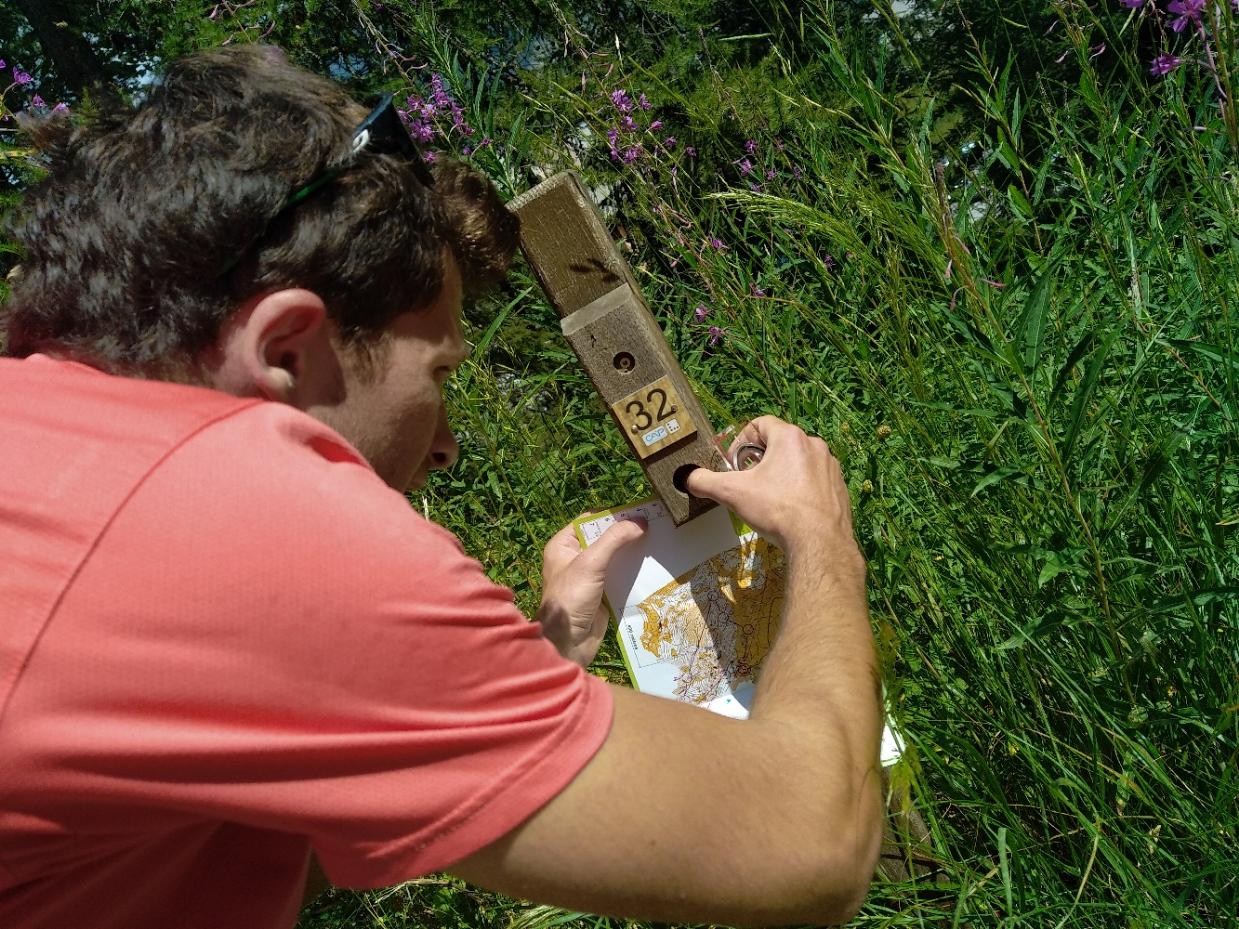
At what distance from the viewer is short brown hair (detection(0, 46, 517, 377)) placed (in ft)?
4.72

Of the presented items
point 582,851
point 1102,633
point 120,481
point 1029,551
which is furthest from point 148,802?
point 1102,633

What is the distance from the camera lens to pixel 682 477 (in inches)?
76.3

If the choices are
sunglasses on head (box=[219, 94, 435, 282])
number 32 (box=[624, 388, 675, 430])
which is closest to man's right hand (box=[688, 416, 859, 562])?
number 32 (box=[624, 388, 675, 430])

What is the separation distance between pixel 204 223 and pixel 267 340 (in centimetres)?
16

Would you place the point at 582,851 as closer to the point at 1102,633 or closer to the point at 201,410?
the point at 201,410

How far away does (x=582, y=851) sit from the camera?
118 centimetres

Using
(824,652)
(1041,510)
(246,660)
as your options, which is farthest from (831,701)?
(246,660)

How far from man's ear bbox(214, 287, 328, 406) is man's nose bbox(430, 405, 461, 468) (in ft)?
1.20

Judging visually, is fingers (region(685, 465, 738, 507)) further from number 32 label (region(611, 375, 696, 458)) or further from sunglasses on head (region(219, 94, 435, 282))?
sunglasses on head (region(219, 94, 435, 282))

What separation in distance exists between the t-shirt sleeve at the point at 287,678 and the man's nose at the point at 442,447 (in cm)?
63

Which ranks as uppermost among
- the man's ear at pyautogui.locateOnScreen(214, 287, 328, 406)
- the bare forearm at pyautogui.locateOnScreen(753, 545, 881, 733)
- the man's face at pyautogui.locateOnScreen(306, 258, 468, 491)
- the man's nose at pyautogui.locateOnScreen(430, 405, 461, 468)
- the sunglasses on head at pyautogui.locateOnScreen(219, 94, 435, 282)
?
the sunglasses on head at pyautogui.locateOnScreen(219, 94, 435, 282)

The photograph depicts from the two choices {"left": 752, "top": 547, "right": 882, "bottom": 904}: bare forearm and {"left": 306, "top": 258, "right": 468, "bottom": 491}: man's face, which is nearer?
{"left": 752, "top": 547, "right": 882, "bottom": 904}: bare forearm

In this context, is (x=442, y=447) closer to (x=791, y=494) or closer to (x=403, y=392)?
(x=403, y=392)

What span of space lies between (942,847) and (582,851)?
0.95m
